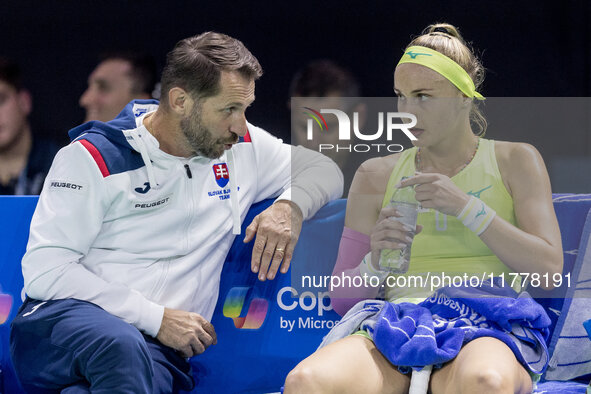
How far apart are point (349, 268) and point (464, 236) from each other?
0.38 m

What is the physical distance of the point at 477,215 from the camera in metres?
2.36

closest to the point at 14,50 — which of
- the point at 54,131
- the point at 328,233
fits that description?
the point at 54,131

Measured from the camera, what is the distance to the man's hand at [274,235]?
2566mm

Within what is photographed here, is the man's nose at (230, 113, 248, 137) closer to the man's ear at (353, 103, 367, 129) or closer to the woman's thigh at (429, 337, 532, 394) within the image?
the man's ear at (353, 103, 367, 129)

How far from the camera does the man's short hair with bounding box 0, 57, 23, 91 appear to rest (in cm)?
446

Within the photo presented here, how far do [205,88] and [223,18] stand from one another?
1.91 m

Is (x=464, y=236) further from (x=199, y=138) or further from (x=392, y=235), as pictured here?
(x=199, y=138)

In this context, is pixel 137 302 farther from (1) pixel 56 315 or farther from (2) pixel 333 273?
(2) pixel 333 273

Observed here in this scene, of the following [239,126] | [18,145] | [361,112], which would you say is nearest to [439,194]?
[361,112]

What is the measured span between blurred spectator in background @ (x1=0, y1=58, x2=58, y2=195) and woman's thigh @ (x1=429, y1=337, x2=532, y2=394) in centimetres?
288

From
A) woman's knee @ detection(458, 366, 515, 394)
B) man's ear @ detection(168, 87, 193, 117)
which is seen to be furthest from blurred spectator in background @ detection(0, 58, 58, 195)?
woman's knee @ detection(458, 366, 515, 394)

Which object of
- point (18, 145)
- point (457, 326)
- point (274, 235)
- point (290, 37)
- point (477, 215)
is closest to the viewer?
point (457, 326)

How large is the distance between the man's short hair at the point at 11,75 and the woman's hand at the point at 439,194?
2841 mm

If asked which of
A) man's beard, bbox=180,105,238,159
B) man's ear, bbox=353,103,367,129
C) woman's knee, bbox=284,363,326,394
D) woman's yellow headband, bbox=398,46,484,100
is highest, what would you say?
woman's yellow headband, bbox=398,46,484,100
